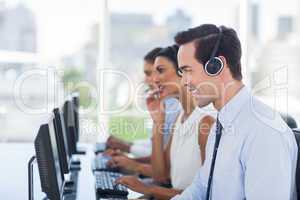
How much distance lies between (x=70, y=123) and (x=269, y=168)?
1.53 m

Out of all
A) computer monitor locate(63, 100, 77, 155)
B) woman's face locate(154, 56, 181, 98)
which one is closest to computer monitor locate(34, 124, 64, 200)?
computer monitor locate(63, 100, 77, 155)

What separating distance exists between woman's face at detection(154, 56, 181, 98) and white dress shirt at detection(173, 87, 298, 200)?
0.89m

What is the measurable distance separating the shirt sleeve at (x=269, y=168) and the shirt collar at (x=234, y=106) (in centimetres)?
16

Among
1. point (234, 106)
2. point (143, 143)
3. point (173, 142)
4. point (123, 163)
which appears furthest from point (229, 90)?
point (143, 143)

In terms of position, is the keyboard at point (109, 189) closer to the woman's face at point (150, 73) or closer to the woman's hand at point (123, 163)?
the woman's hand at point (123, 163)

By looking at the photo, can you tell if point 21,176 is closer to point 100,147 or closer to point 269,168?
point 100,147

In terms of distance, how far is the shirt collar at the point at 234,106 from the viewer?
169cm

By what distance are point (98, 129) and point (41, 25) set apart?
119 cm

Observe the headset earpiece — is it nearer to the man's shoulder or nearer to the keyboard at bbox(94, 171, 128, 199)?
the man's shoulder

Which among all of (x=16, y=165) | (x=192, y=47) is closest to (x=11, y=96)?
(x=16, y=165)

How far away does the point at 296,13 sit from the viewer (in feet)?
16.1

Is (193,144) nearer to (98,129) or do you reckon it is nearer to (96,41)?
(98,129)

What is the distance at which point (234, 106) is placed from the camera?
5.58 feet

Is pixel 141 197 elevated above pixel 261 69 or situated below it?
below
